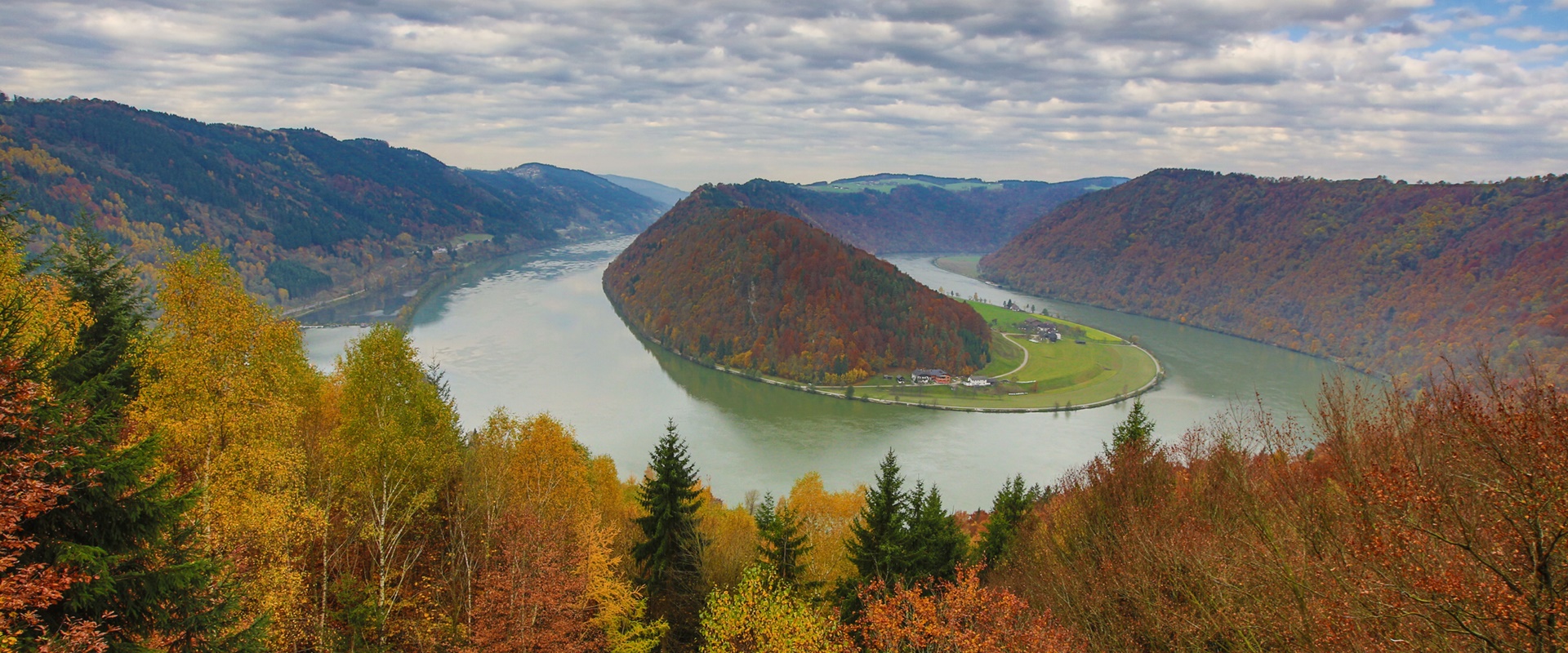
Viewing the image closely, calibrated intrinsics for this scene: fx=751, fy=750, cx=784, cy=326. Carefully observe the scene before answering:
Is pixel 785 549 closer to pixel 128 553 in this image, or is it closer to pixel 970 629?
pixel 970 629

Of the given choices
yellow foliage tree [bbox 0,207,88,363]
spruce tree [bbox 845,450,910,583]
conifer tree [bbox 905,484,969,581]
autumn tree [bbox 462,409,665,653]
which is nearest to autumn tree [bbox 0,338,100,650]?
yellow foliage tree [bbox 0,207,88,363]

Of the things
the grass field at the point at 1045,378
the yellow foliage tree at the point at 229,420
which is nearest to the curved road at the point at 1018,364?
the grass field at the point at 1045,378

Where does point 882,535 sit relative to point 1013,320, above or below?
above

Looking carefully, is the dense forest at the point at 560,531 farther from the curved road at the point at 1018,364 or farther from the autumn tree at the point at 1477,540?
the curved road at the point at 1018,364

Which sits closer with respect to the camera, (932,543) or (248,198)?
(932,543)

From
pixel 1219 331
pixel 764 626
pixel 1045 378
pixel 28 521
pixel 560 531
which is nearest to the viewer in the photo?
pixel 28 521

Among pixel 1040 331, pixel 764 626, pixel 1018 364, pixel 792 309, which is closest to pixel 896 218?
pixel 1040 331

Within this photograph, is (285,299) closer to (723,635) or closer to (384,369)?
(384,369)
